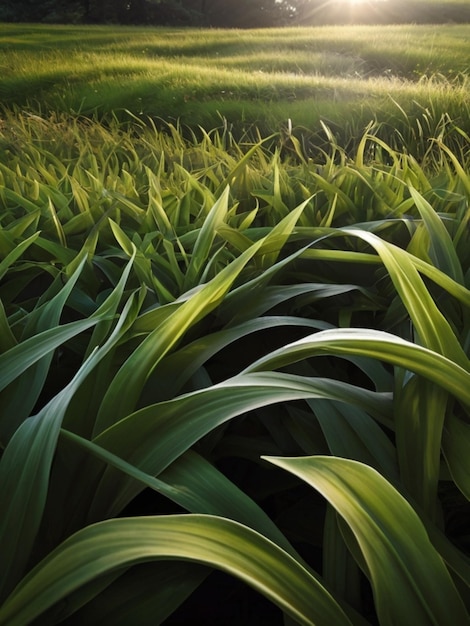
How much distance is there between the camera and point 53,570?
23cm

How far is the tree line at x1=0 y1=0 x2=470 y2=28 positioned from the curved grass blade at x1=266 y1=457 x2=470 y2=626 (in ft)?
11.9

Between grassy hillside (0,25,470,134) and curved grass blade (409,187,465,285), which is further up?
grassy hillside (0,25,470,134)

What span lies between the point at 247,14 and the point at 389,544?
520 centimetres

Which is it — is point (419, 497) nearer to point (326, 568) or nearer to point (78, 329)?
point (326, 568)

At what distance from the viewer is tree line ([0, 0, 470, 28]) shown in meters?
3.42

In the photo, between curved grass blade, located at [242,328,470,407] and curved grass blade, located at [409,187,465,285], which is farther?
curved grass blade, located at [409,187,465,285]

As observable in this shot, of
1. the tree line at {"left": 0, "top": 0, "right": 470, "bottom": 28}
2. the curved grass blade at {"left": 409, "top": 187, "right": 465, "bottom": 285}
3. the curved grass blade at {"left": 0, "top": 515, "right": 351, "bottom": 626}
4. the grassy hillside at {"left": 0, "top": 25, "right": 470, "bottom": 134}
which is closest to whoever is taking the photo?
the curved grass blade at {"left": 0, "top": 515, "right": 351, "bottom": 626}

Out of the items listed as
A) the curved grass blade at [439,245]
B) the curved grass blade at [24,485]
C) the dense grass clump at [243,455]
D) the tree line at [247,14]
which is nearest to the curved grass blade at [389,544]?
the dense grass clump at [243,455]

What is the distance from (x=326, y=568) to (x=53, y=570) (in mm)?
128

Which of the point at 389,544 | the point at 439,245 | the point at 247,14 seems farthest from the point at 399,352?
the point at 247,14

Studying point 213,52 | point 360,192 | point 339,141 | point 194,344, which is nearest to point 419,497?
point 194,344

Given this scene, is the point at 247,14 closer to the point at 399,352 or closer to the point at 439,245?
the point at 439,245

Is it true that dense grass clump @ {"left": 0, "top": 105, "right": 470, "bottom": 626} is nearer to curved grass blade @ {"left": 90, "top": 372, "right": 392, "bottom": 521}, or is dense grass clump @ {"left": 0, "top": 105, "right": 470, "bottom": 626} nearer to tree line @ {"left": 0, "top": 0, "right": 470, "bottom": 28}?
curved grass blade @ {"left": 90, "top": 372, "right": 392, "bottom": 521}

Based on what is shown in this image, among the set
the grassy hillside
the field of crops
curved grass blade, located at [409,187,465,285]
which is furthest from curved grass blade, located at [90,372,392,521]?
the grassy hillside
